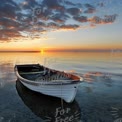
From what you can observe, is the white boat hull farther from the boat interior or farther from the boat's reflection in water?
the boat interior

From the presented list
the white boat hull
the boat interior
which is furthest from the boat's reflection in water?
the boat interior

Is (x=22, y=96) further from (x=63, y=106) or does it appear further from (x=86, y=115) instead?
(x=86, y=115)

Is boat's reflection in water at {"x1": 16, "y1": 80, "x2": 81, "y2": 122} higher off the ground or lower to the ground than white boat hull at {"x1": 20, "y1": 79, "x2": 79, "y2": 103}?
lower

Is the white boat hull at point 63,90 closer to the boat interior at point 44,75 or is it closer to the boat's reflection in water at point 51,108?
the boat's reflection in water at point 51,108

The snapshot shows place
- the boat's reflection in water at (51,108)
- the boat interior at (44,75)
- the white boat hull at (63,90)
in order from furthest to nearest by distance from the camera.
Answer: the boat interior at (44,75) < the white boat hull at (63,90) < the boat's reflection in water at (51,108)

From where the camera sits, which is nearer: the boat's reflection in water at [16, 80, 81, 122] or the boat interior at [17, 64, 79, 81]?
the boat's reflection in water at [16, 80, 81, 122]

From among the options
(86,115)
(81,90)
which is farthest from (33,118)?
(81,90)

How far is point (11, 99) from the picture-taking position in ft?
51.6

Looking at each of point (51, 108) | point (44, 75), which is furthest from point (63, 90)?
point (44, 75)

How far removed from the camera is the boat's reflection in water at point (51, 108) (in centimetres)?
1154

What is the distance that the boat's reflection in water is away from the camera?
11539 mm

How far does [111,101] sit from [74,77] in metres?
3.72

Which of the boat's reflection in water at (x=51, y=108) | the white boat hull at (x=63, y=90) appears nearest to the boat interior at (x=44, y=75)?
the white boat hull at (x=63, y=90)

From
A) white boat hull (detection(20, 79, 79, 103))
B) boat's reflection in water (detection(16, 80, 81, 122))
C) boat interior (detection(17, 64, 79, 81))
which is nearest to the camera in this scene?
boat's reflection in water (detection(16, 80, 81, 122))
